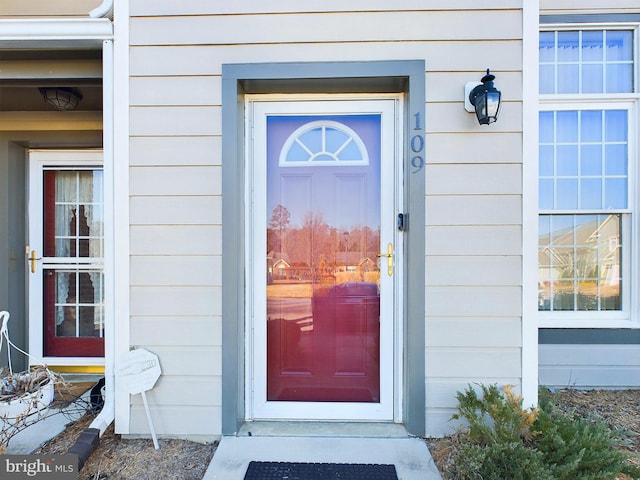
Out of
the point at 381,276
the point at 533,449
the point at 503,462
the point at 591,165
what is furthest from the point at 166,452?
the point at 591,165

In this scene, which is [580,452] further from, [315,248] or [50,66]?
→ [50,66]

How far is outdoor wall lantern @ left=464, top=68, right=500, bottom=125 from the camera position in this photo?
5.90ft

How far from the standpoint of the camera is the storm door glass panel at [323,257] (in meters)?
2.14

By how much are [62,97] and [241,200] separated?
1864mm

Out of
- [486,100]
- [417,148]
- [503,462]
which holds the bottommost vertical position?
[503,462]

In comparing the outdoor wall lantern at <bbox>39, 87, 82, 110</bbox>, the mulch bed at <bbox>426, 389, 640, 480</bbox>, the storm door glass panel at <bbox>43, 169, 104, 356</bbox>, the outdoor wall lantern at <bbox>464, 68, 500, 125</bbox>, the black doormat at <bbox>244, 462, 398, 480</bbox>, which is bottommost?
the black doormat at <bbox>244, 462, 398, 480</bbox>

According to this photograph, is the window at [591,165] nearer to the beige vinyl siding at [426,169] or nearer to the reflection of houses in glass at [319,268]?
the beige vinyl siding at [426,169]

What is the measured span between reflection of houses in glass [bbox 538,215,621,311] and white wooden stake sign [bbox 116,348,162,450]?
2771 millimetres

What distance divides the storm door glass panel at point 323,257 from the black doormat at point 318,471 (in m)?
0.43

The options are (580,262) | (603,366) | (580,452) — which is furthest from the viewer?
(580,262)

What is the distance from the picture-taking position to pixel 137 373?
1.95 metres

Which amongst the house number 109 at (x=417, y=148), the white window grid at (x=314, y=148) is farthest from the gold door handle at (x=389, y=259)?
the white window grid at (x=314, y=148)

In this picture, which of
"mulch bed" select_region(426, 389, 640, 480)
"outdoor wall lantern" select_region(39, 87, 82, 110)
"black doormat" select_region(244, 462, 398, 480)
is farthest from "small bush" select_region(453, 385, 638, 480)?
"outdoor wall lantern" select_region(39, 87, 82, 110)

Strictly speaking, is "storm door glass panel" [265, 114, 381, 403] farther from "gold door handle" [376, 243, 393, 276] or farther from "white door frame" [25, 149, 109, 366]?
"white door frame" [25, 149, 109, 366]
